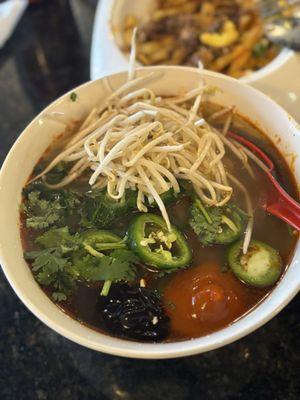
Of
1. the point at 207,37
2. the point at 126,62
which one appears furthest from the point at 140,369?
the point at 207,37

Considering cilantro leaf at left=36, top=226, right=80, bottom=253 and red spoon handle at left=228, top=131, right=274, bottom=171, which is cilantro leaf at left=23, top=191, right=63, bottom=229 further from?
red spoon handle at left=228, top=131, right=274, bottom=171

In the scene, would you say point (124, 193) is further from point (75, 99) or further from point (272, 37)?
point (272, 37)

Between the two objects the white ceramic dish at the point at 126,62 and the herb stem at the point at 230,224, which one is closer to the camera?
the herb stem at the point at 230,224

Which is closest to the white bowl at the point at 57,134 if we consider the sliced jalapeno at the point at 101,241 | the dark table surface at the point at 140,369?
the sliced jalapeno at the point at 101,241

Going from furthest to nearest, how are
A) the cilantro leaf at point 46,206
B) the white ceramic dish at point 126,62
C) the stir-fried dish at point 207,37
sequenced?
the stir-fried dish at point 207,37, the white ceramic dish at point 126,62, the cilantro leaf at point 46,206

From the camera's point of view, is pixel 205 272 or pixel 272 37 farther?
pixel 272 37

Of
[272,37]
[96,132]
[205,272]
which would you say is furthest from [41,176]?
[272,37]

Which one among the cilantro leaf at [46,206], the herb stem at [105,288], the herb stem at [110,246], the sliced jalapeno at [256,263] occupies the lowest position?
the sliced jalapeno at [256,263]

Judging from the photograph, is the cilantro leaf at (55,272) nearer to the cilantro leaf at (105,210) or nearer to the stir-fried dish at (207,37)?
the cilantro leaf at (105,210)
